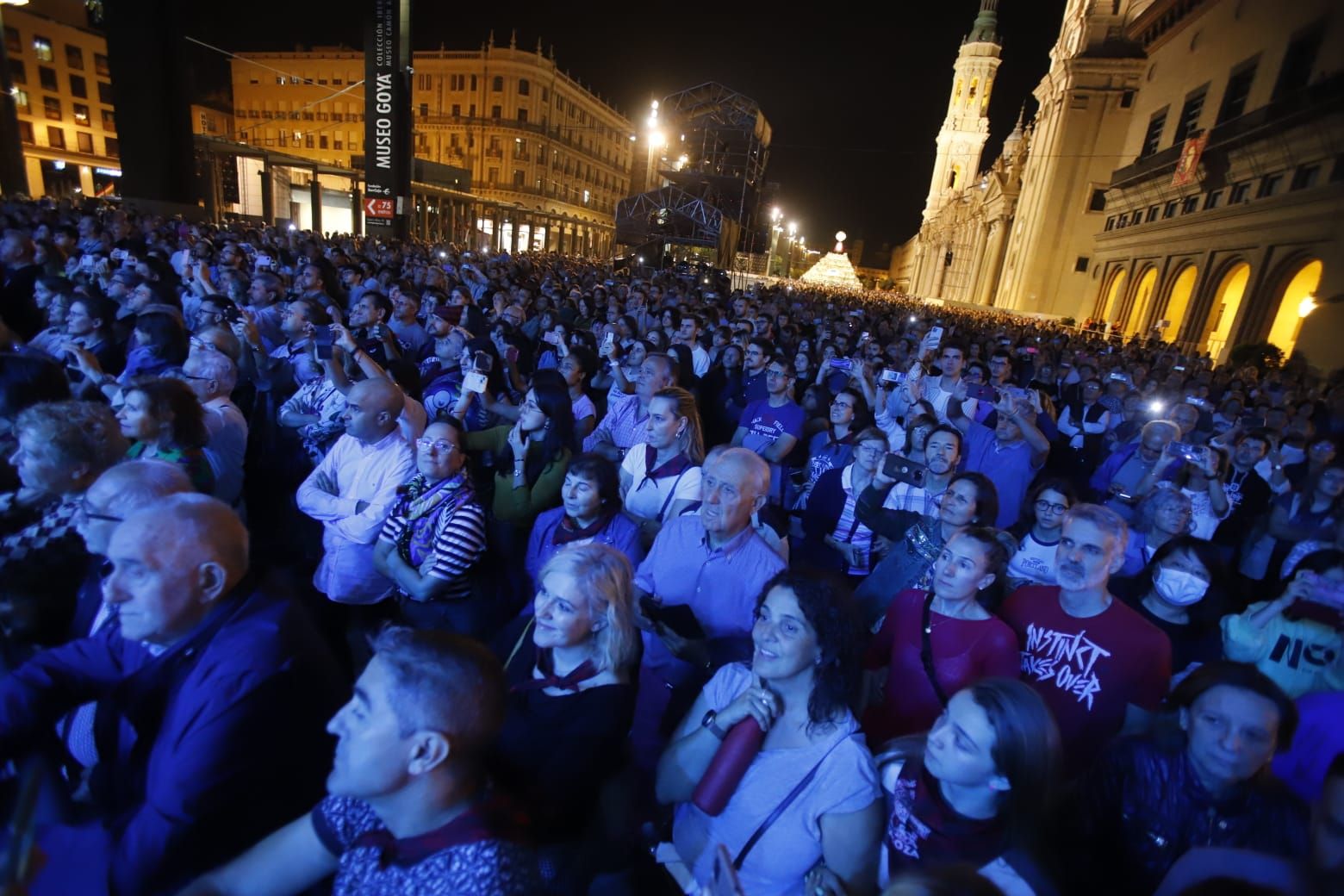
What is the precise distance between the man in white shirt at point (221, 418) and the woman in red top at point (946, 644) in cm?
349

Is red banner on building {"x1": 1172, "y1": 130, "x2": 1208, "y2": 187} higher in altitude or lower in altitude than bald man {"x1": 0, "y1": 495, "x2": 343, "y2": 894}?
higher

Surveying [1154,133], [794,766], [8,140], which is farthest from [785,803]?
[1154,133]

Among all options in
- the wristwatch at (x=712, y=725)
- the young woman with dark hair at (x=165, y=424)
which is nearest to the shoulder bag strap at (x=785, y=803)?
the wristwatch at (x=712, y=725)

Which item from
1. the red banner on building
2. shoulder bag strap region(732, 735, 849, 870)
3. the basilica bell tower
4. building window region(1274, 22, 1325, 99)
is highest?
the basilica bell tower

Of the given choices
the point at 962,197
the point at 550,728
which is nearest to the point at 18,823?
the point at 550,728

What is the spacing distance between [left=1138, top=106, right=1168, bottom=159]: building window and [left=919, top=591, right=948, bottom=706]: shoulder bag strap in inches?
1823

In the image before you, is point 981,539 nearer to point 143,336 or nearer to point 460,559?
point 460,559

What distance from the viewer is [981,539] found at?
2455mm

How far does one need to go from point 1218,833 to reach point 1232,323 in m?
30.9

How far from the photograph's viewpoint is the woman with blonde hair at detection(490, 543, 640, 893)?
75.3 inches

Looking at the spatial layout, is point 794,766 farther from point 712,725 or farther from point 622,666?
point 622,666

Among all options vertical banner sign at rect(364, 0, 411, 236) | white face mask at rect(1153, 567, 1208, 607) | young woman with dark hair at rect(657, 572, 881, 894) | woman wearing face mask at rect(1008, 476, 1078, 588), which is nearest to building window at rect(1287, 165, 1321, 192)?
woman wearing face mask at rect(1008, 476, 1078, 588)

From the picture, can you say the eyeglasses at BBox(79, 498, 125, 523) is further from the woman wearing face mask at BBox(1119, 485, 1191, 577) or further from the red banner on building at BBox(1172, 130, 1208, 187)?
the red banner on building at BBox(1172, 130, 1208, 187)

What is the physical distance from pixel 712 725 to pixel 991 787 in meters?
0.77
